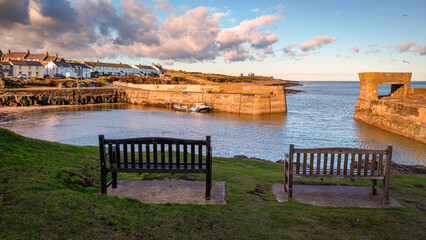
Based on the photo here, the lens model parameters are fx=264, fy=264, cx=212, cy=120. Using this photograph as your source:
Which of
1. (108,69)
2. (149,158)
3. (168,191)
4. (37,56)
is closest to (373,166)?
(168,191)

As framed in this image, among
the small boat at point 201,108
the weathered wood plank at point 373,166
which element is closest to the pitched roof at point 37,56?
the small boat at point 201,108

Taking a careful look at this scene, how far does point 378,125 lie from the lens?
33.8 metres

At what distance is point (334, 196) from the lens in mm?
7172

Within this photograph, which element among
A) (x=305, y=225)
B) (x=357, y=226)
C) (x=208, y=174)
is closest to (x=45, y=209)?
(x=208, y=174)

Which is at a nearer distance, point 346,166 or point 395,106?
point 346,166

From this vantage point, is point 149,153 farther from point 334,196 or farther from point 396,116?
point 396,116

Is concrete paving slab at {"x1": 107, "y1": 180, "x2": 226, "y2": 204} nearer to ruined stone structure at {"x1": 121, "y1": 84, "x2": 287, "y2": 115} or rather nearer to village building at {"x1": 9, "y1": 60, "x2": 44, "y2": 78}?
ruined stone structure at {"x1": 121, "y1": 84, "x2": 287, "y2": 115}

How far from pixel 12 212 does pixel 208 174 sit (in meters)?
3.92

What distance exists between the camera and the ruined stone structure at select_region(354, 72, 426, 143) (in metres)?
26.0

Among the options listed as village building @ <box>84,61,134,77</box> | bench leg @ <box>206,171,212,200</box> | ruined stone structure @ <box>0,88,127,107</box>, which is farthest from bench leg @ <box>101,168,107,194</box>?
village building @ <box>84,61,134,77</box>

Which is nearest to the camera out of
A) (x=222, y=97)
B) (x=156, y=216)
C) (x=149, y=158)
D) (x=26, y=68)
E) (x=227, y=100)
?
(x=156, y=216)

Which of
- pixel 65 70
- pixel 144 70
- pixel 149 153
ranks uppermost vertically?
pixel 144 70

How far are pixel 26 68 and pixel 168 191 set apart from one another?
102493mm

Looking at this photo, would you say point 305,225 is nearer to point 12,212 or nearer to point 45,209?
point 45,209
